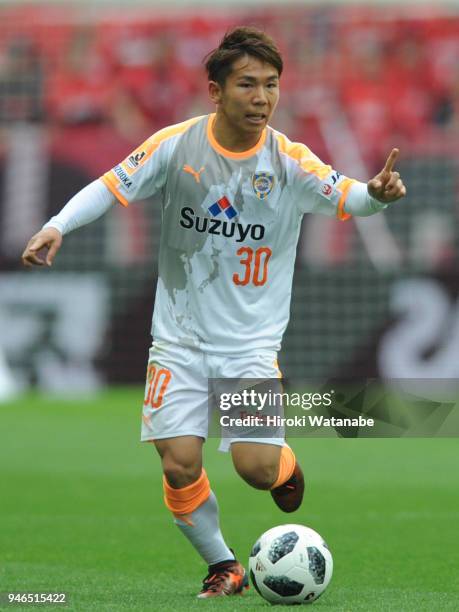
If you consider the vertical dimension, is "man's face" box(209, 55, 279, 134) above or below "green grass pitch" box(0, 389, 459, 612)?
above

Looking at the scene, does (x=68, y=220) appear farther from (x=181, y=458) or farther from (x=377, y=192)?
(x=377, y=192)

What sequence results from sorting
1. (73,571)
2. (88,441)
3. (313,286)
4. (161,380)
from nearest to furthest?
(161,380) < (73,571) < (88,441) < (313,286)

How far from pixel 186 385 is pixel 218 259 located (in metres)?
0.55

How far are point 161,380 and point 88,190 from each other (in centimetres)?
87

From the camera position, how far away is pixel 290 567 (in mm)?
5191

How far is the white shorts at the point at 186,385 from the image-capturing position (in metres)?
5.61

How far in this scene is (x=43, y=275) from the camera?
18.3m

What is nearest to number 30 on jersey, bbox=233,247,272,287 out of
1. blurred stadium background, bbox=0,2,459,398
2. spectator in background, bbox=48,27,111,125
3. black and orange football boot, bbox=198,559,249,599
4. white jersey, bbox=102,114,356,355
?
white jersey, bbox=102,114,356,355

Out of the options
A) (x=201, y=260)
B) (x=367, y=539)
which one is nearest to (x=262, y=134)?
(x=201, y=260)

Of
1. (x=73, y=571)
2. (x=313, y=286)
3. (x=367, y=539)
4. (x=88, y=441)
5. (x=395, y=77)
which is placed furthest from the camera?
(x=395, y=77)

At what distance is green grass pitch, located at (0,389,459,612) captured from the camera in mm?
5648

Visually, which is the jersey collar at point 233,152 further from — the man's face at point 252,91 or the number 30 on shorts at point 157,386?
the number 30 on shorts at point 157,386

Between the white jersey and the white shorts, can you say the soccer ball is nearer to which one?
the white shorts

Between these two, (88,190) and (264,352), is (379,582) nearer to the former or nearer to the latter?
(264,352)
